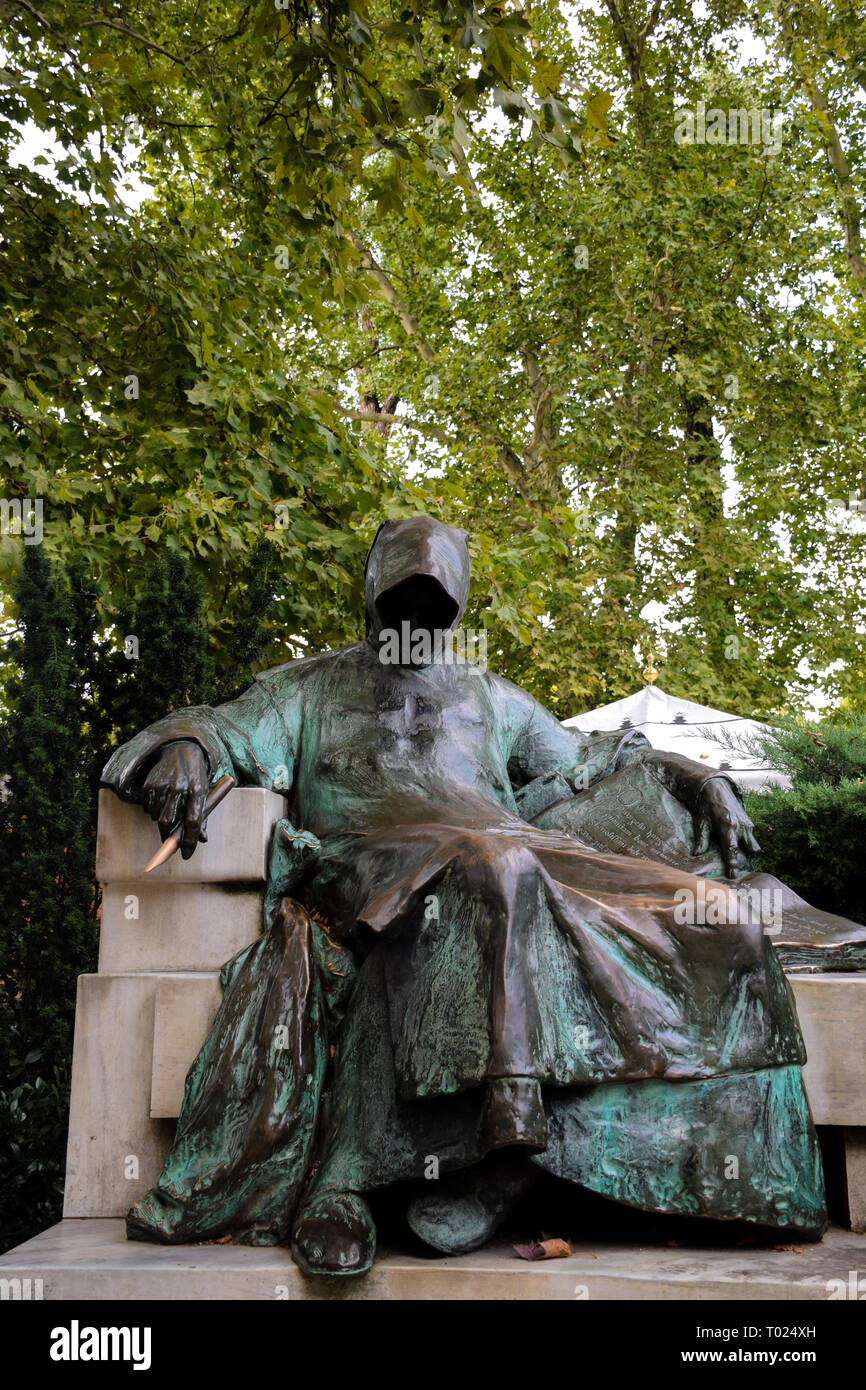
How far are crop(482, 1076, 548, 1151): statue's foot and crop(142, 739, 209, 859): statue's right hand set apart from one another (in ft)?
3.18

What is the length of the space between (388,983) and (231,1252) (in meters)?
0.65

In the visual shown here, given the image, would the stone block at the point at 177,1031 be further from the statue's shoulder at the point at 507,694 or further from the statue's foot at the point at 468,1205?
the statue's shoulder at the point at 507,694

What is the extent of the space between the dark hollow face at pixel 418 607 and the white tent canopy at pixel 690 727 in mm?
2060

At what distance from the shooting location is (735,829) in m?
3.46

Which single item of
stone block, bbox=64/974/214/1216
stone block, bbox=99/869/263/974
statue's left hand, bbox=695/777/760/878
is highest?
statue's left hand, bbox=695/777/760/878

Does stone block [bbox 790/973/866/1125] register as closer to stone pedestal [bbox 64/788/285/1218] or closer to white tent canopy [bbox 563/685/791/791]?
stone pedestal [bbox 64/788/285/1218]

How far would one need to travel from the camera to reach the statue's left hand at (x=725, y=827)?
3451 millimetres

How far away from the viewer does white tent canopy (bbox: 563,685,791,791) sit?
686 centimetres

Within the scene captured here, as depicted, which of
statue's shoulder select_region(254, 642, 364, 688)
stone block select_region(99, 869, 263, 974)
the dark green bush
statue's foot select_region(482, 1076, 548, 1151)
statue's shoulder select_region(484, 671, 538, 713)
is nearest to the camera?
statue's foot select_region(482, 1076, 548, 1151)

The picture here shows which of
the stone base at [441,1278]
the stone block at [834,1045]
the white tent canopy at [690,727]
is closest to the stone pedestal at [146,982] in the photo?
the stone base at [441,1278]

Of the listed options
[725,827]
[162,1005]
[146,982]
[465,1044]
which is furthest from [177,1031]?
[725,827]

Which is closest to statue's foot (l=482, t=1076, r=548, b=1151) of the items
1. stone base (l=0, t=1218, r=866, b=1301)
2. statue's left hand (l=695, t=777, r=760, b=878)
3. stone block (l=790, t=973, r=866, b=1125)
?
stone base (l=0, t=1218, r=866, b=1301)

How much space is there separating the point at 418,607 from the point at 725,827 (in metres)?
1.10

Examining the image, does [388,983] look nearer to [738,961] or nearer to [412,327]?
[738,961]
